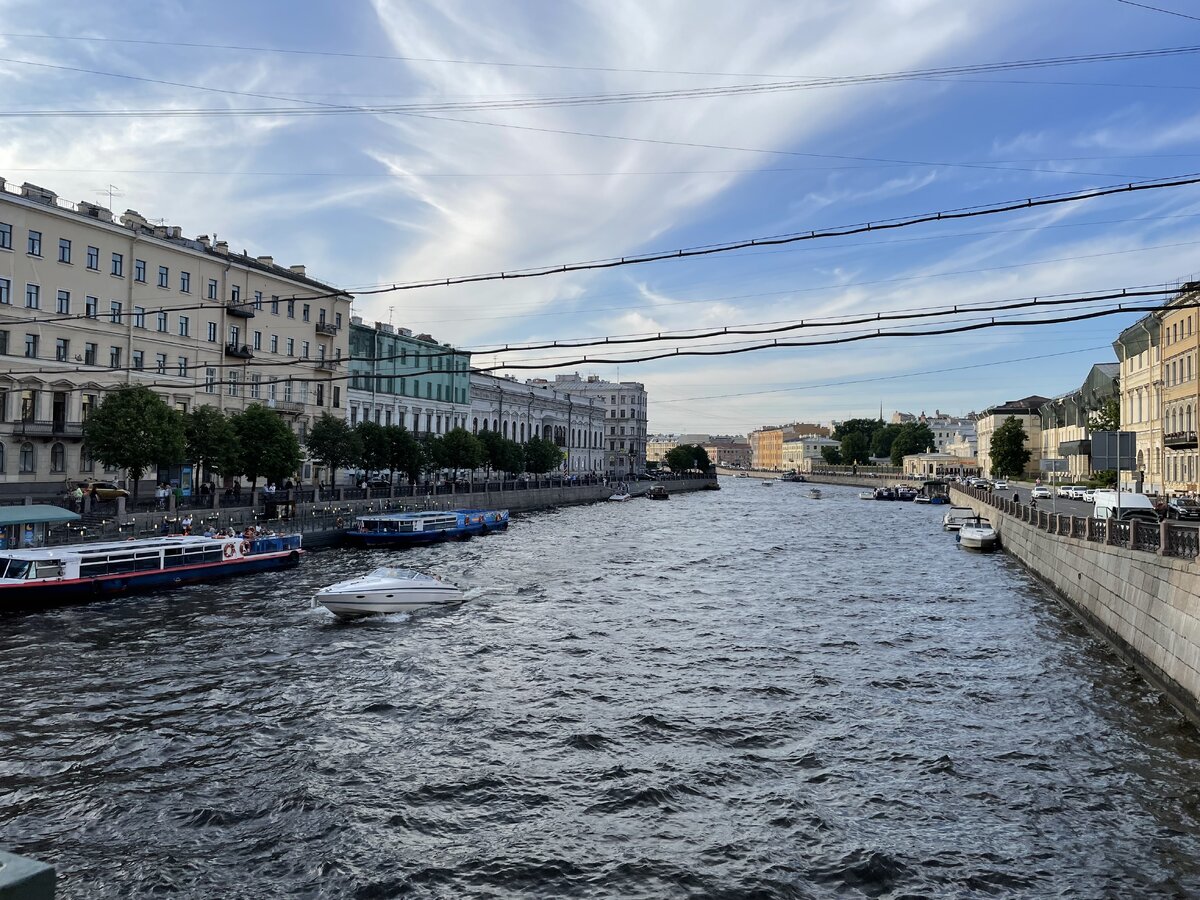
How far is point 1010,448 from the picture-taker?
112 meters

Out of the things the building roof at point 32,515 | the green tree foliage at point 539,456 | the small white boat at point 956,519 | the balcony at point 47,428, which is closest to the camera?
the building roof at point 32,515

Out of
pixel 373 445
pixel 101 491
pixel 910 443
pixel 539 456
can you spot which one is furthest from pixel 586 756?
pixel 910 443

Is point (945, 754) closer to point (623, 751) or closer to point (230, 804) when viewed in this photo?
point (623, 751)

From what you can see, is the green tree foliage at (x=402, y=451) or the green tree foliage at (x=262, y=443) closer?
the green tree foliage at (x=262, y=443)

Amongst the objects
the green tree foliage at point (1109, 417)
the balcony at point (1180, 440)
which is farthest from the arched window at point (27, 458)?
the green tree foliage at point (1109, 417)

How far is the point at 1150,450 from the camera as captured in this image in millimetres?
58969

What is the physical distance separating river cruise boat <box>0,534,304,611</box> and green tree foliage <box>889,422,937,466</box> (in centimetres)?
17626

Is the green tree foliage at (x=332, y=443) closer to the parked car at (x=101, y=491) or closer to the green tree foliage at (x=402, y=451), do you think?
the green tree foliage at (x=402, y=451)

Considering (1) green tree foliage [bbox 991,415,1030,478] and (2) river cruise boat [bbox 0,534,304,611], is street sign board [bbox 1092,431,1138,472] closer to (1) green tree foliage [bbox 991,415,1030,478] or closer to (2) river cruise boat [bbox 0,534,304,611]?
(2) river cruise boat [bbox 0,534,304,611]

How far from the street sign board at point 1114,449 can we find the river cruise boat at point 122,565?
29.9 metres

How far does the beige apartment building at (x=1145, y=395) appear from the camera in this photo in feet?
187

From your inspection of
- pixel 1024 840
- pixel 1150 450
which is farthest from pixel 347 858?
pixel 1150 450

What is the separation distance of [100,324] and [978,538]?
50751 mm

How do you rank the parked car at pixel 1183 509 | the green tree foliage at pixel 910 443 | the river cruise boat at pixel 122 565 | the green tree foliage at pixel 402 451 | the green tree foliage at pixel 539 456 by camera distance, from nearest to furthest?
1. the river cruise boat at pixel 122 565
2. the parked car at pixel 1183 509
3. the green tree foliage at pixel 402 451
4. the green tree foliage at pixel 539 456
5. the green tree foliage at pixel 910 443
